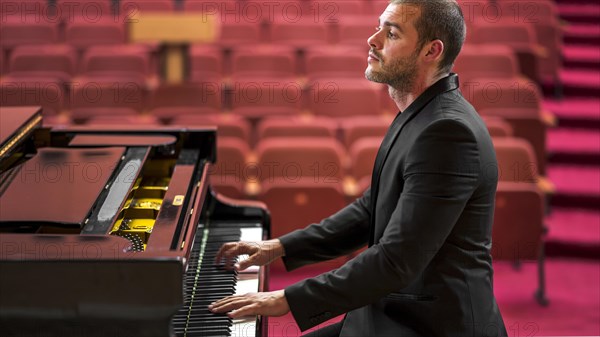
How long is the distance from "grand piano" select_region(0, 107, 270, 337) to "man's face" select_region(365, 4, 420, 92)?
1.45 ft

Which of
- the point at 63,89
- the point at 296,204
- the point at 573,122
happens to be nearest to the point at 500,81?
the point at 573,122

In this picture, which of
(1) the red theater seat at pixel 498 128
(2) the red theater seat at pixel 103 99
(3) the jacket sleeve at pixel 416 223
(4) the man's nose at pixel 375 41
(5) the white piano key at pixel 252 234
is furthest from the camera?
(2) the red theater seat at pixel 103 99

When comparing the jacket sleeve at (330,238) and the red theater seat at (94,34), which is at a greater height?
the red theater seat at (94,34)

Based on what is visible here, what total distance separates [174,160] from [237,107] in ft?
6.31

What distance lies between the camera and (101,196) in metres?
1.44

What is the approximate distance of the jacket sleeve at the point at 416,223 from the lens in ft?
4.06

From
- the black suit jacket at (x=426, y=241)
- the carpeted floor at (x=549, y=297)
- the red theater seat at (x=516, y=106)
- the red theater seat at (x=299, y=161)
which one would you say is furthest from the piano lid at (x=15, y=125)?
the red theater seat at (x=516, y=106)

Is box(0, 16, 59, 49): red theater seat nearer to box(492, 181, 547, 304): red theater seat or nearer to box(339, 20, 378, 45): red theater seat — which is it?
box(339, 20, 378, 45): red theater seat

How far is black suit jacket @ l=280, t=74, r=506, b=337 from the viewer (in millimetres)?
1245

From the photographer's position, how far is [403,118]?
4.53 feet

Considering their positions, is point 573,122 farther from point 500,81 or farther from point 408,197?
point 408,197

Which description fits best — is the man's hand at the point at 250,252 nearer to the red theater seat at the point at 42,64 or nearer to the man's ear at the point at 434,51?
the man's ear at the point at 434,51

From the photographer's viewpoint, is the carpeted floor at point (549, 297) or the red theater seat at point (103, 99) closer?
the carpeted floor at point (549, 297)

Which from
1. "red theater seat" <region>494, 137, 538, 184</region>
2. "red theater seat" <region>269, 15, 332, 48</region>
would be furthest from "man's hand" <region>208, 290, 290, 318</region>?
"red theater seat" <region>269, 15, 332, 48</region>
